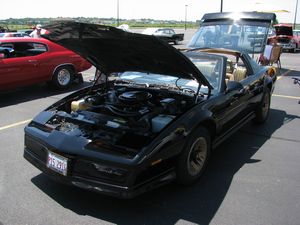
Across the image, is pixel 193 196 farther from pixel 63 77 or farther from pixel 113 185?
pixel 63 77

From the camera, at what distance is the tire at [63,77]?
9178 mm

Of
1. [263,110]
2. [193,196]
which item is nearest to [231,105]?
[193,196]

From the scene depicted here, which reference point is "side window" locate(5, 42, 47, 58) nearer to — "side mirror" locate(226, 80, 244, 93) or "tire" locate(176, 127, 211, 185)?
"side mirror" locate(226, 80, 244, 93)

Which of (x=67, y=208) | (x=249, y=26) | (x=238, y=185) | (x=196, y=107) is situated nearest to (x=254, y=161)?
(x=238, y=185)

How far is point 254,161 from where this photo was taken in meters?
4.46

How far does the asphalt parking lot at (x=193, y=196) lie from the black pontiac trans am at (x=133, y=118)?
29 centimetres

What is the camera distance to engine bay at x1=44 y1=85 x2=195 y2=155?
11.6 feet

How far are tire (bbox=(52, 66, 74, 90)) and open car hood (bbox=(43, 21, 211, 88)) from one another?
453 cm

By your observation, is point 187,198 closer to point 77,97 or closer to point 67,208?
point 67,208

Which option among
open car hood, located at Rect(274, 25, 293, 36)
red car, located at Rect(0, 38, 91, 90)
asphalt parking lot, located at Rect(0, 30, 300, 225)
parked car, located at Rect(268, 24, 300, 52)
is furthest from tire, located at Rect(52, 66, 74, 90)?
open car hood, located at Rect(274, 25, 293, 36)

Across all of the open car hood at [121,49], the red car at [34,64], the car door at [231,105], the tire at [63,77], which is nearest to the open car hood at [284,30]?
the red car at [34,64]

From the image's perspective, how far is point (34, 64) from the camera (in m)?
8.57

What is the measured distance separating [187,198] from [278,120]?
374 cm

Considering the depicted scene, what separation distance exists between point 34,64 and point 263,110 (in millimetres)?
5463
